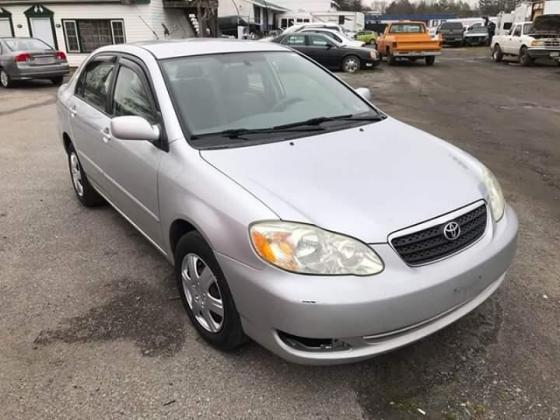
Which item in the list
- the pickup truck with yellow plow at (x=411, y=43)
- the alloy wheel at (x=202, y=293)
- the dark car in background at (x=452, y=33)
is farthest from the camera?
the dark car in background at (x=452, y=33)

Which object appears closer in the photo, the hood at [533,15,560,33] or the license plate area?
the license plate area

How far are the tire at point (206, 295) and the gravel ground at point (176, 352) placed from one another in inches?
5.4

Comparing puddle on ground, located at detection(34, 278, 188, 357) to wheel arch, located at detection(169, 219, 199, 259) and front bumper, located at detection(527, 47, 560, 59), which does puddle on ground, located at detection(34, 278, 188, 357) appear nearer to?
wheel arch, located at detection(169, 219, 199, 259)

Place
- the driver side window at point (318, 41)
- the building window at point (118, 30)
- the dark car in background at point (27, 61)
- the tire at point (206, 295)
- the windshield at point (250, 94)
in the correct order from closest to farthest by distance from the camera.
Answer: the tire at point (206, 295)
the windshield at point (250, 94)
the dark car in background at point (27, 61)
the driver side window at point (318, 41)
the building window at point (118, 30)

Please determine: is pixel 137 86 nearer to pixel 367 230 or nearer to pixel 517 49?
pixel 367 230

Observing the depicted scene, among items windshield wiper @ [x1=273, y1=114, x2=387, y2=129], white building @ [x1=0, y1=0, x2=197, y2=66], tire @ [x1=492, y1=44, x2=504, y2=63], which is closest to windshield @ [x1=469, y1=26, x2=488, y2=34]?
tire @ [x1=492, y1=44, x2=504, y2=63]

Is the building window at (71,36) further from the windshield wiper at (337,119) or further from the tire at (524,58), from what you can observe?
the windshield wiper at (337,119)

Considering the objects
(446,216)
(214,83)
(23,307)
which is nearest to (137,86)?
(214,83)

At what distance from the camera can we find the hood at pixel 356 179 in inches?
92.6

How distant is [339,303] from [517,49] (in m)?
23.3

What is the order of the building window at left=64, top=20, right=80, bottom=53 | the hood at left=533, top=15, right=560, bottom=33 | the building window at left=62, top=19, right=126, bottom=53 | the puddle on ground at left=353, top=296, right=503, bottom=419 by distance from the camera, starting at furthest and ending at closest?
the building window at left=64, top=20, right=80, bottom=53, the building window at left=62, top=19, right=126, bottom=53, the hood at left=533, top=15, right=560, bottom=33, the puddle on ground at left=353, top=296, right=503, bottom=419

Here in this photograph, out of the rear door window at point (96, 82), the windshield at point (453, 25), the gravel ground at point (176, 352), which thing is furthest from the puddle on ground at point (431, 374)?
the windshield at point (453, 25)

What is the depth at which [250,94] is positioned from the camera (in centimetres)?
346

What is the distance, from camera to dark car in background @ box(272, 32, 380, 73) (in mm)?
18672
